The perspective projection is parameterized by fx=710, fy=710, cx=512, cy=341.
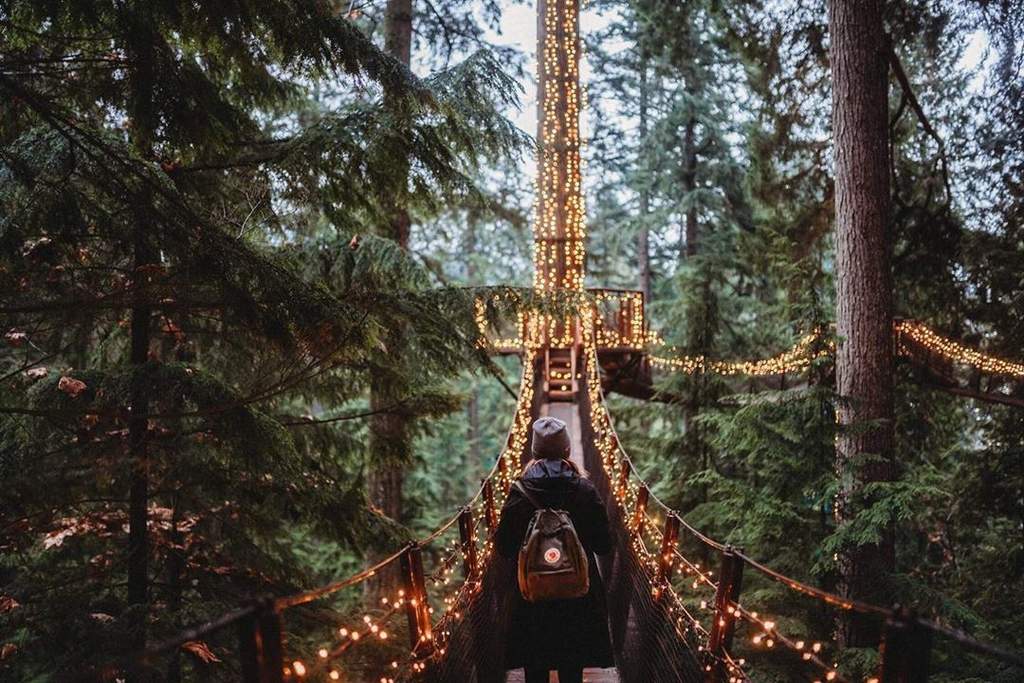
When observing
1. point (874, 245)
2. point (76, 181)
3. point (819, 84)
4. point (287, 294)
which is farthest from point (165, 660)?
point (819, 84)

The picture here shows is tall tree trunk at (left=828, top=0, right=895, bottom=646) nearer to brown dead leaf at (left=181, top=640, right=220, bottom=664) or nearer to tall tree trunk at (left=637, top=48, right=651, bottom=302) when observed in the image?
brown dead leaf at (left=181, top=640, right=220, bottom=664)

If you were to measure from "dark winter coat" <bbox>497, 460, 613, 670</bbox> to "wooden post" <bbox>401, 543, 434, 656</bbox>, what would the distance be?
0.31 metres

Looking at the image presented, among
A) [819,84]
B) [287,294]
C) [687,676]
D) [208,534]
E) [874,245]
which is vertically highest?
[819,84]

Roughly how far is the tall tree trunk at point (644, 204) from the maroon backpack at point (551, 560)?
12264 millimetres

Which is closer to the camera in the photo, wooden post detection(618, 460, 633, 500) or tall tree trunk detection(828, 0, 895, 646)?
wooden post detection(618, 460, 633, 500)

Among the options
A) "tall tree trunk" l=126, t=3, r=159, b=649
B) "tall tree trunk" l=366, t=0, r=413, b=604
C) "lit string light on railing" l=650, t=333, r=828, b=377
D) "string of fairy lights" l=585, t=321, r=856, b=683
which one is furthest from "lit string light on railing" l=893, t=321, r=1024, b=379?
A: "tall tree trunk" l=126, t=3, r=159, b=649

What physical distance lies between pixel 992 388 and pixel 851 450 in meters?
3.63

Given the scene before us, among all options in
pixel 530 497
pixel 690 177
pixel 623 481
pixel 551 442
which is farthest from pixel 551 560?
pixel 690 177

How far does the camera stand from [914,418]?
8.80 m

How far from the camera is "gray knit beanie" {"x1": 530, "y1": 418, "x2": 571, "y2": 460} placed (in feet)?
8.50

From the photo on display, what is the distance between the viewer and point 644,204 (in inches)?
591

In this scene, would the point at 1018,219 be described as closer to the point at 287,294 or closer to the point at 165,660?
the point at 287,294

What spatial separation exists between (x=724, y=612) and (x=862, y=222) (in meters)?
5.40

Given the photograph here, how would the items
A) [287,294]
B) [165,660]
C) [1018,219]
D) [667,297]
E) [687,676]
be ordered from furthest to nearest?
[667,297]
[1018,219]
[165,660]
[287,294]
[687,676]
